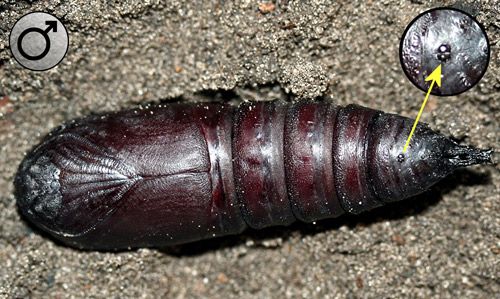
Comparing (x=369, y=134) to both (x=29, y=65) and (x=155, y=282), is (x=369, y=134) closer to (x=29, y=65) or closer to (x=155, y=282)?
(x=155, y=282)

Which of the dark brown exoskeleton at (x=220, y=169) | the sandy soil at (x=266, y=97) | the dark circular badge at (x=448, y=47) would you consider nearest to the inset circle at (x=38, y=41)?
the sandy soil at (x=266, y=97)

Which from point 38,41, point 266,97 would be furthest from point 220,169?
point 38,41

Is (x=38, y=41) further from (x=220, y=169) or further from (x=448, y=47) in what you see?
(x=448, y=47)

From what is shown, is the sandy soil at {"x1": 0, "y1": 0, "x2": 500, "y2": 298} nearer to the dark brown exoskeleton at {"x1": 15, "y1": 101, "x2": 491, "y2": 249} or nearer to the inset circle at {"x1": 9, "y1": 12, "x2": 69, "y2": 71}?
the inset circle at {"x1": 9, "y1": 12, "x2": 69, "y2": 71}

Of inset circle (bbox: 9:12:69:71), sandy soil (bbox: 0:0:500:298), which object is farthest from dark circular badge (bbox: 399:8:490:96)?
inset circle (bbox: 9:12:69:71)

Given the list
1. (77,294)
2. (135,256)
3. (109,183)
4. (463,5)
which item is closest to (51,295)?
(77,294)
